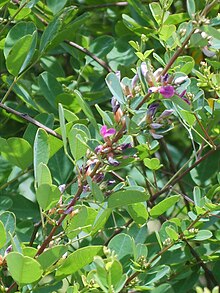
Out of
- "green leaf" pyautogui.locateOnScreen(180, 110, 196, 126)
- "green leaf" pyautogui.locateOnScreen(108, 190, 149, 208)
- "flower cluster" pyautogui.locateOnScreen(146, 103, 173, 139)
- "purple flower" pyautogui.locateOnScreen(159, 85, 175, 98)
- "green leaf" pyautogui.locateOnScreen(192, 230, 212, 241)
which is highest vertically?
"purple flower" pyautogui.locateOnScreen(159, 85, 175, 98)

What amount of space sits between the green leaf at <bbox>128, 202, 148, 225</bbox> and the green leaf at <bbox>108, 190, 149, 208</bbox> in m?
0.19

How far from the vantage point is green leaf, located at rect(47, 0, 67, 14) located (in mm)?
1499

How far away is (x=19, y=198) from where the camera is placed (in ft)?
4.79

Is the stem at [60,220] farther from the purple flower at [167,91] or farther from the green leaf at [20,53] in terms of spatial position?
the green leaf at [20,53]

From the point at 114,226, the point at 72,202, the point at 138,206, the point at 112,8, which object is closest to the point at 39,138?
the point at 72,202

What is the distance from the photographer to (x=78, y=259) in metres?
1.00

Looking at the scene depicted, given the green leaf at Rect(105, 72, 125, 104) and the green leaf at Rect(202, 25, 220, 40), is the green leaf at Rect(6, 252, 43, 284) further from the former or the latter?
the green leaf at Rect(202, 25, 220, 40)

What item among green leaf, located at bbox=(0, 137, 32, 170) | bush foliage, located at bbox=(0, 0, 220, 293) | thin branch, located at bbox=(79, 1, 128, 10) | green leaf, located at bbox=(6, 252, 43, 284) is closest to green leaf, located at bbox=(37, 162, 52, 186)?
bush foliage, located at bbox=(0, 0, 220, 293)

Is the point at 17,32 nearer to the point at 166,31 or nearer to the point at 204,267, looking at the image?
the point at 166,31

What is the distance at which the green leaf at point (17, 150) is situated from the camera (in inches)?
46.9

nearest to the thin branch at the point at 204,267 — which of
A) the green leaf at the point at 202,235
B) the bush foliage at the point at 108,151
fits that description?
the bush foliage at the point at 108,151

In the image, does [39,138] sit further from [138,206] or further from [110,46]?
[110,46]

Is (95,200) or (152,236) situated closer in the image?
(95,200)

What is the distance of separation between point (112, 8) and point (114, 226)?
63 centimetres
